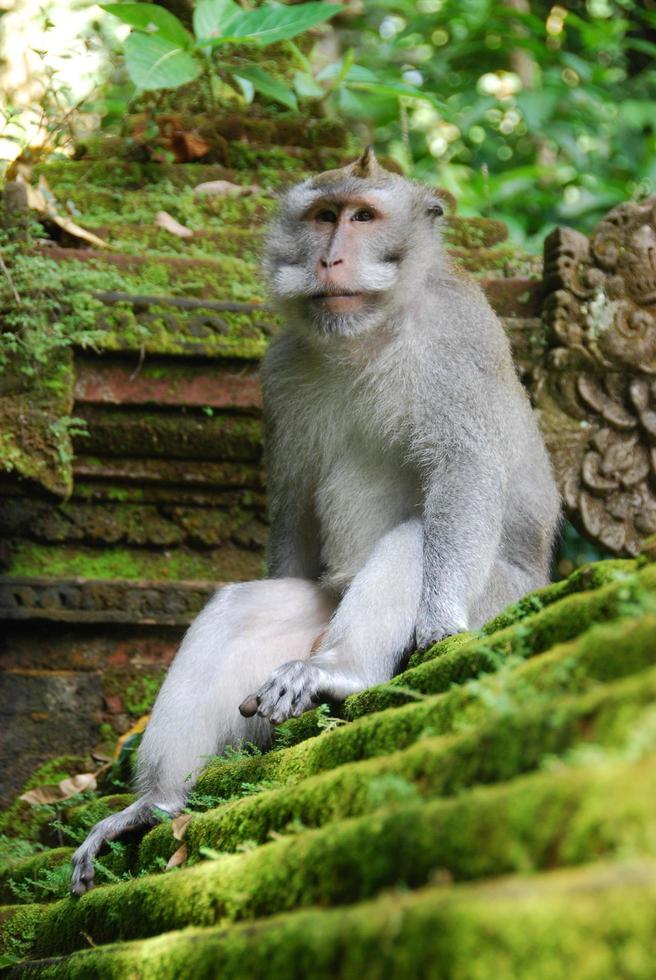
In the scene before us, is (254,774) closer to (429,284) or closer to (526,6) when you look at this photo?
(429,284)

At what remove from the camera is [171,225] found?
5.99 metres

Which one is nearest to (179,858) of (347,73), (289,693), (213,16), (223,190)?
(289,693)

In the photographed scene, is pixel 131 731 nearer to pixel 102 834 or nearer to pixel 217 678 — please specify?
pixel 217 678

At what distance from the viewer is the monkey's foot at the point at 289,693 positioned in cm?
362

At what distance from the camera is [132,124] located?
6559mm

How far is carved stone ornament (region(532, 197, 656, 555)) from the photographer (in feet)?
17.4

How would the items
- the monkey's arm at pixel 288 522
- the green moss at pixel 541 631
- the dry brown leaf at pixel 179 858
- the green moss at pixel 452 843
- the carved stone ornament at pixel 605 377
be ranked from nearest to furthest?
1. the green moss at pixel 452 843
2. the green moss at pixel 541 631
3. the dry brown leaf at pixel 179 858
4. the monkey's arm at pixel 288 522
5. the carved stone ornament at pixel 605 377

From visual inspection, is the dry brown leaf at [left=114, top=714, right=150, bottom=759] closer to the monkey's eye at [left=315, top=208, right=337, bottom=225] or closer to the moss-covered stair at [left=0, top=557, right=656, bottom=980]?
the monkey's eye at [left=315, top=208, right=337, bottom=225]

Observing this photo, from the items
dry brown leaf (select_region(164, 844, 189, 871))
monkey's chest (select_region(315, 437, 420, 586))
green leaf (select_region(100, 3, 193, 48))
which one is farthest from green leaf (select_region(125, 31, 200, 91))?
dry brown leaf (select_region(164, 844, 189, 871))

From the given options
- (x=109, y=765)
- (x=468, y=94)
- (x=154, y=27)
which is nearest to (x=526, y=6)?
(x=468, y=94)

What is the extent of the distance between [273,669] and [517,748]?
104 inches

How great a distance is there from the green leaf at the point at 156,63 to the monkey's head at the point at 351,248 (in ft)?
5.31

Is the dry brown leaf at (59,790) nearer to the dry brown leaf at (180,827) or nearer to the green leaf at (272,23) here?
the dry brown leaf at (180,827)

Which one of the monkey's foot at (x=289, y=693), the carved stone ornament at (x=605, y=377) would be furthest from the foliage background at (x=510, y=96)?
the monkey's foot at (x=289, y=693)
